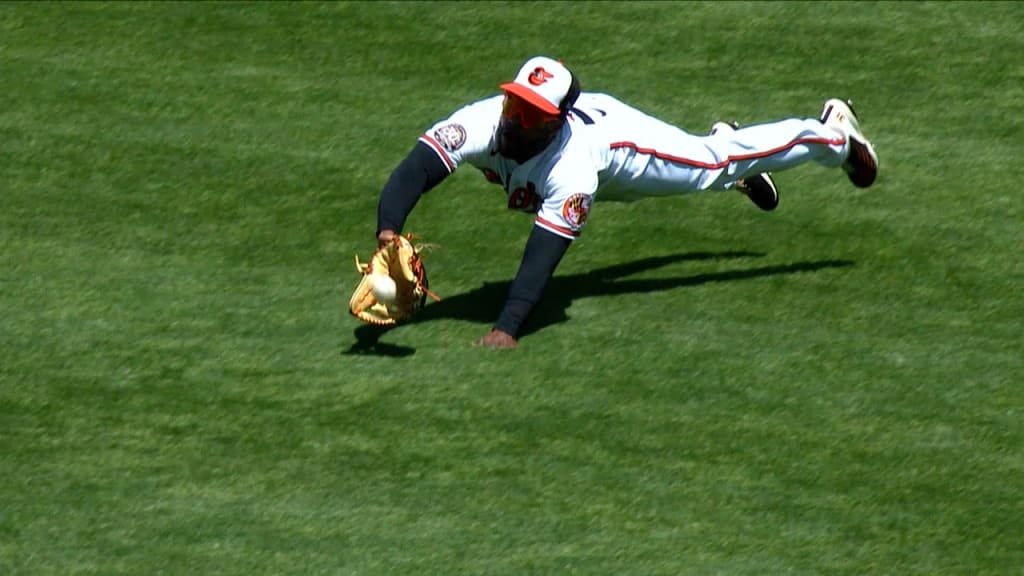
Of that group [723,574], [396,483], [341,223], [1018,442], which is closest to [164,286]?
[341,223]

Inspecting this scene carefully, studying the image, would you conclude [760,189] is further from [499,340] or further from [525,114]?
[499,340]

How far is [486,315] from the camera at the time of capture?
8.08 meters

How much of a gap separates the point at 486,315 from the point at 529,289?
478mm

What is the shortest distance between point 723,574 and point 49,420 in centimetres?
275

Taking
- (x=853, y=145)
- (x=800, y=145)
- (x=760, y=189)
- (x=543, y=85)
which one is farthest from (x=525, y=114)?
(x=853, y=145)

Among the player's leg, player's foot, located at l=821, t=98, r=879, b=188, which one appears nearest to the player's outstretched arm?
the player's leg

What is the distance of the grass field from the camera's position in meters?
6.28

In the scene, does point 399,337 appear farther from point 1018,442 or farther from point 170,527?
point 1018,442

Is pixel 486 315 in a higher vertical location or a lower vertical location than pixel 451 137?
lower

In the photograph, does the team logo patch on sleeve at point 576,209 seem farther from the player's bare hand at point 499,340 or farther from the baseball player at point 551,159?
the player's bare hand at point 499,340

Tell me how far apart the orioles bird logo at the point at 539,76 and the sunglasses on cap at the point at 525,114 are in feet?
0.38

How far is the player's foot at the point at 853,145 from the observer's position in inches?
343

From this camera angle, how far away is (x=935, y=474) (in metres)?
6.60

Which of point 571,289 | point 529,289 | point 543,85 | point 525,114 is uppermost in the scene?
point 543,85
